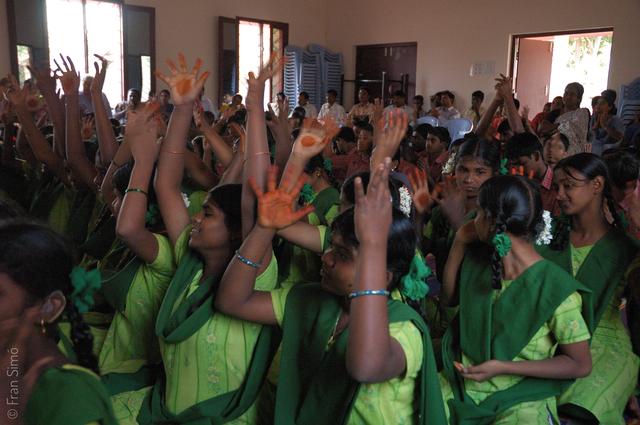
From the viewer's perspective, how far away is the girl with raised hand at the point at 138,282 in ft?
5.91

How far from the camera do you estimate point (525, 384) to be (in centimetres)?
171

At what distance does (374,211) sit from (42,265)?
24.7 inches

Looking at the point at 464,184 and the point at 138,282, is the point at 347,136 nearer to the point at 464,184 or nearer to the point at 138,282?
the point at 464,184

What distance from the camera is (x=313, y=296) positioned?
60.5 inches

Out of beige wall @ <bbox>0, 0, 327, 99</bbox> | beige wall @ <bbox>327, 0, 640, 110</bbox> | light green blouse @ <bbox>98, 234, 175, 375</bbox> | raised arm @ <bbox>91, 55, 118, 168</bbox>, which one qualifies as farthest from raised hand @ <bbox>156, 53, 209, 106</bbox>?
beige wall @ <bbox>0, 0, 327, 99</bbox>

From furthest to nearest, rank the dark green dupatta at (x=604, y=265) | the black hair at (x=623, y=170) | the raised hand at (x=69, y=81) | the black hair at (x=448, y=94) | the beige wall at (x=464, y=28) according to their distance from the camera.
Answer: the black hair at (x=448, y=94)
the beige wall at (x=464, y=28)
the raised hand at (x=69, y=81)
the black hair at (x=623, y=170)
the dark green dupatta at (x=604, y=265)

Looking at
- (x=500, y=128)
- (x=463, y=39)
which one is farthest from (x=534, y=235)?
(x=463, y=39)

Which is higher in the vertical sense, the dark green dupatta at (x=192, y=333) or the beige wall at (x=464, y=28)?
the beige wall at (x=464, y=28)

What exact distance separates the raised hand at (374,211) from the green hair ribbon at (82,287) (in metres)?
0.51

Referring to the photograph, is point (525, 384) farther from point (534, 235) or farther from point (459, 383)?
point (534, 235)

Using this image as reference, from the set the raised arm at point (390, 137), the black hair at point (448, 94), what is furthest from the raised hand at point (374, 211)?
the black hair at point (448, 94)

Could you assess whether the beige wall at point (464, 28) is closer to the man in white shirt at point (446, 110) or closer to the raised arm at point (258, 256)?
the man in white shirt at point (446, 110)

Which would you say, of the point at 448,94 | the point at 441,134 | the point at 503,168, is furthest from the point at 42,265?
the point at 448,94

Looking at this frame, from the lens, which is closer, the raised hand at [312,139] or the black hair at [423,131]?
the raised hand at [312,139]
